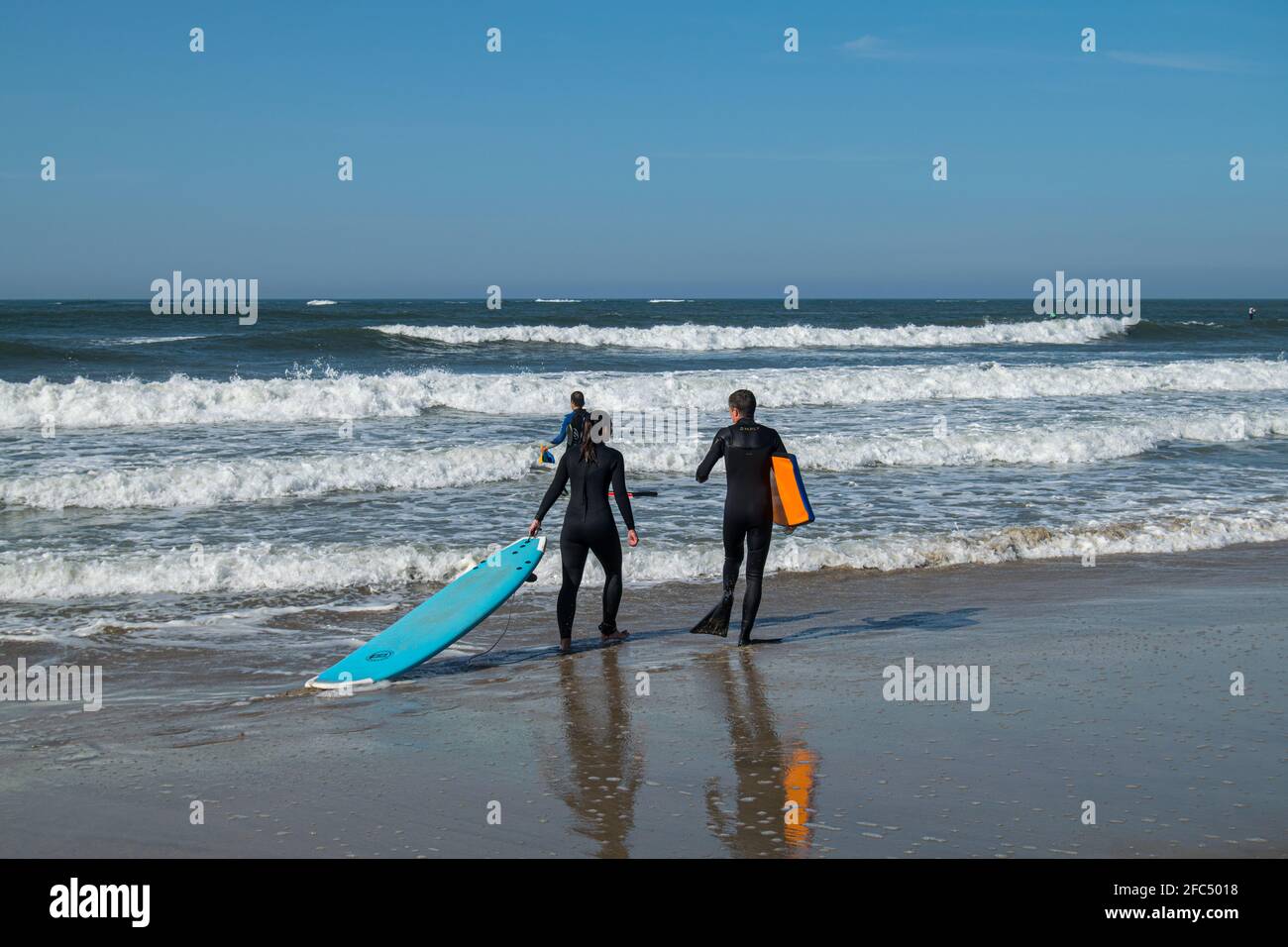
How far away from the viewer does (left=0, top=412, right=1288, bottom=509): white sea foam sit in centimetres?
1324

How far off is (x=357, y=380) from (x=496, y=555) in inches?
578

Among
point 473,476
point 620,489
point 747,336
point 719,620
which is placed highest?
point 747,336

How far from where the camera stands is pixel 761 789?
4926 millimetres

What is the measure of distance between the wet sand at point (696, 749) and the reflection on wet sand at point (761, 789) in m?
0.02

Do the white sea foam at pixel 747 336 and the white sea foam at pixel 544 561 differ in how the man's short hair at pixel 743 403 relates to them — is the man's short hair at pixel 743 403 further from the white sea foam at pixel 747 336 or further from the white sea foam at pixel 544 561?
the white sea foam at pixel 747 336

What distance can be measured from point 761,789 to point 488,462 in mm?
11032

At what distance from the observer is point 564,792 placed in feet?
16.3

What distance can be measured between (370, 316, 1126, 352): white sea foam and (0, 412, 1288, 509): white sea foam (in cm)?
2268

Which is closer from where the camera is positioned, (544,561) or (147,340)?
(544,561)

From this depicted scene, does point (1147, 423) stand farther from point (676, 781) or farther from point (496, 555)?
point (676, 781)

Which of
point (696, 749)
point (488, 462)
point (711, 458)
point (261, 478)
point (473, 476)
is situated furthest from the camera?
point (488, 462)

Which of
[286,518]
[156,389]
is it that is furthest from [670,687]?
[156,389]

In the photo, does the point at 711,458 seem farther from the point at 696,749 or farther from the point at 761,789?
the point at 761,789

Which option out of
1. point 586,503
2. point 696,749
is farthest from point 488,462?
point 696,749
